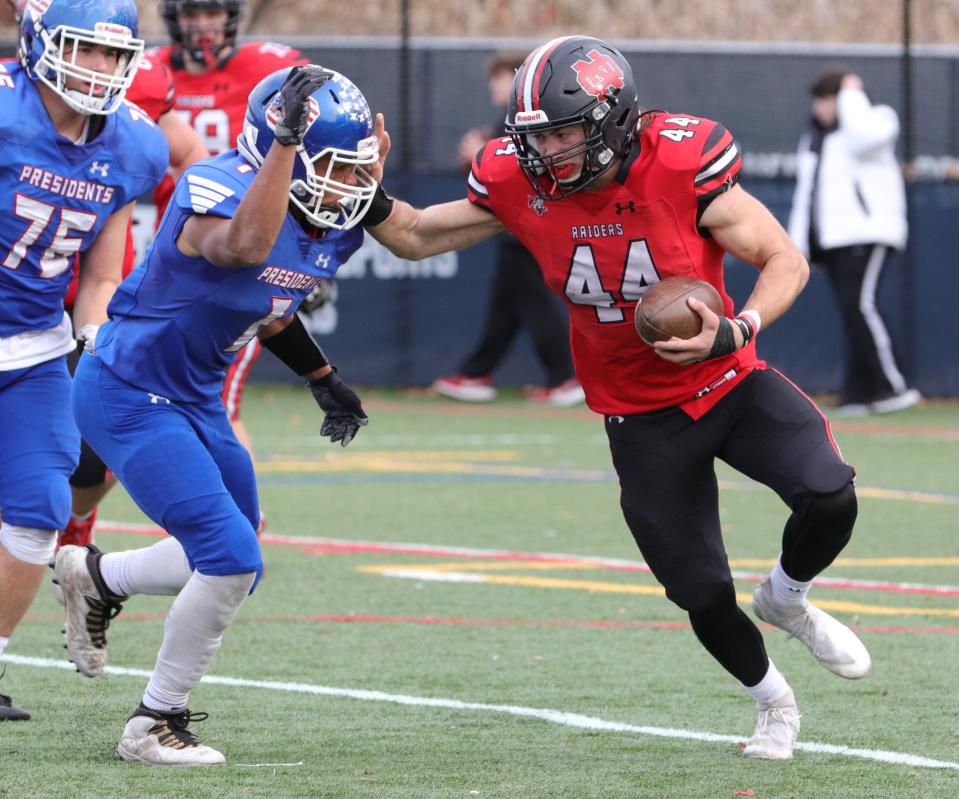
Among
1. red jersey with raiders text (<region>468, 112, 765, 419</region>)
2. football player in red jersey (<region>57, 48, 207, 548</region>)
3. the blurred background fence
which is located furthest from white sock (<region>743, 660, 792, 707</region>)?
the blurred background fence

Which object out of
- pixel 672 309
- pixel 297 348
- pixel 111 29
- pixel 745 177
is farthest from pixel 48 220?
pixel 745 177

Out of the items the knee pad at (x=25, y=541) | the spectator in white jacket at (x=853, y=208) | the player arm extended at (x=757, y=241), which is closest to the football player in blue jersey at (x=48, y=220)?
the knee pad at (x=25, y=541)

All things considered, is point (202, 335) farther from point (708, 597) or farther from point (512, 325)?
point (512, 325)

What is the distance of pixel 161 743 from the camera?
472 centimetres

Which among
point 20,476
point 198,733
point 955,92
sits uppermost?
point 20,476

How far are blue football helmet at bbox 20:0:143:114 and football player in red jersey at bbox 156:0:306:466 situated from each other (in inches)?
104

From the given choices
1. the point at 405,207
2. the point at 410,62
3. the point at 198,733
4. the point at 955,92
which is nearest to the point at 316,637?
the point at 198,733

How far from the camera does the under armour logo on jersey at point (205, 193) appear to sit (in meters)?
4.62

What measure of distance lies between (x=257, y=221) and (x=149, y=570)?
3.91 feet

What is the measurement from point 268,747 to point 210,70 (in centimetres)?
402

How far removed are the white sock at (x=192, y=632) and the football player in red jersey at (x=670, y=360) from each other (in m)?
1.07

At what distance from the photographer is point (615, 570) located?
7777 mm

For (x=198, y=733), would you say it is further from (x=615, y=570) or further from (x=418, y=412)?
(x=418, y=412)

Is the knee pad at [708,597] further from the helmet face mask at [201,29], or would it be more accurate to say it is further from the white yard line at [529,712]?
the helmet face mask at [201,29]
